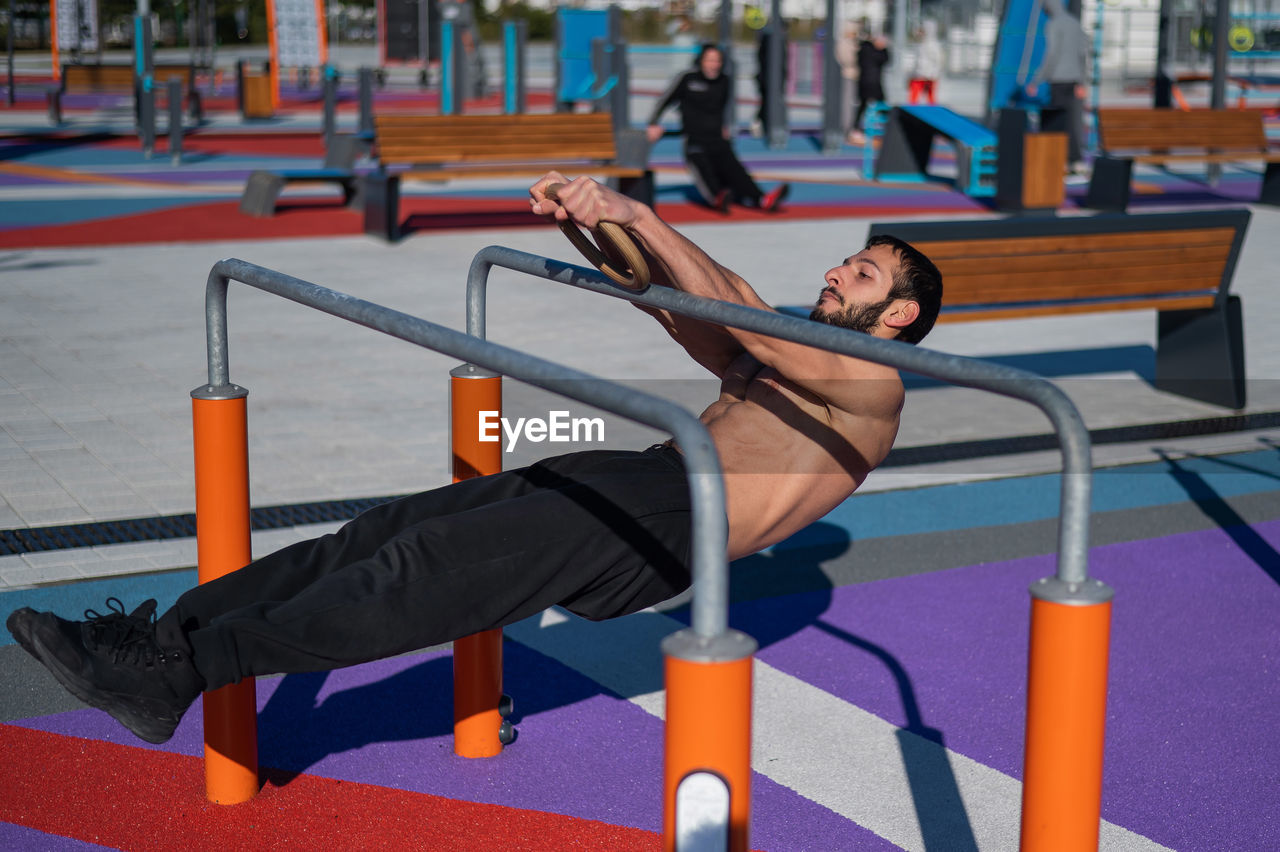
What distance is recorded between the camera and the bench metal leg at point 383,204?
39.1 ft

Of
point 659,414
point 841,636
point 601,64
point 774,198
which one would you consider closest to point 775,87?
point 601,64

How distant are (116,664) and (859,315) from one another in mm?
1695

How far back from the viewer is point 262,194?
13.6 metres

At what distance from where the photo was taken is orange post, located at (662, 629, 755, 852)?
1.85 m

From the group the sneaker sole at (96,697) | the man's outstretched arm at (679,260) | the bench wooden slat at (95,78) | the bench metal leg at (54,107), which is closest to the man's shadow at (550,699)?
the sneaker sole at (96,697)

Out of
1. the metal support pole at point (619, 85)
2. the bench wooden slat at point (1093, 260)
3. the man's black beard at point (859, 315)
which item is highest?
the metal support pole at point (619, 85)

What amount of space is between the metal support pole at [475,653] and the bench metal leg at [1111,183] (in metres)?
12.0

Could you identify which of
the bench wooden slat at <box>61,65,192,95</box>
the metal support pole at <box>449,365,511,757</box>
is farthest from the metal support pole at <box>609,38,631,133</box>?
the bench wooden slat at <box>61,65,192,95</box>

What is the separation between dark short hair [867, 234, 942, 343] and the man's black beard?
4cm

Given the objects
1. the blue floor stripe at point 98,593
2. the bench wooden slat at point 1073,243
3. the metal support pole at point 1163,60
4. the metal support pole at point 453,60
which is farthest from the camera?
the metal support pole at point 453,60

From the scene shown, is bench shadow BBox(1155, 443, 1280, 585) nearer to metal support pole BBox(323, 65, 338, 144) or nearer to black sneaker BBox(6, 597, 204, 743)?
black sneaker BBox(6, 597, 204, 743)

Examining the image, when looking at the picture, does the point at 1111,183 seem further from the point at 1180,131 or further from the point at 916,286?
the point at 916,286

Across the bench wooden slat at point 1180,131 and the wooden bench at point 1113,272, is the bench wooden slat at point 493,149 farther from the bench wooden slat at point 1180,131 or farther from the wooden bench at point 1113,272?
the wooden bench at point 1113,272

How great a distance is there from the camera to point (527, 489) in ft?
10.1
